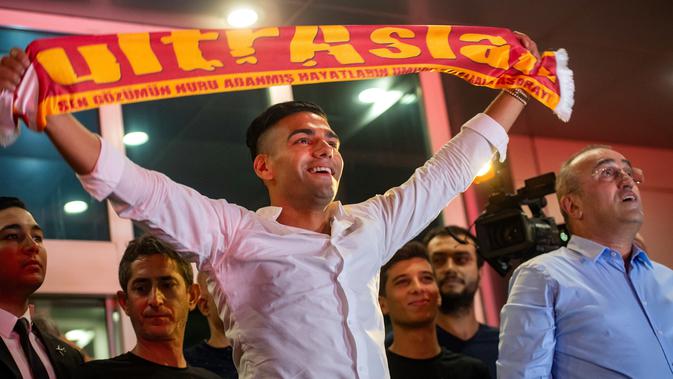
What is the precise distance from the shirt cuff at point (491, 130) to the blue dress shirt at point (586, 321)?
40 cm

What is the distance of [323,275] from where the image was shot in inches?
69.0

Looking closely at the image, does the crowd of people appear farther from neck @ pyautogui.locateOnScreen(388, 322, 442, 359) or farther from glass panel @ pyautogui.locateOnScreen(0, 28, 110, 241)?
glass panel @ pyautogui.locateOnScreen(0, 28, 110, 241)

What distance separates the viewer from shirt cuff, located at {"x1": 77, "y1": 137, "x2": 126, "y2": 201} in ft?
5.03

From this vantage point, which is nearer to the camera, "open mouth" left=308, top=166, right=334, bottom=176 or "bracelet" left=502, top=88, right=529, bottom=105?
"open mouth" left=308, top=166, right=334, bottom=176

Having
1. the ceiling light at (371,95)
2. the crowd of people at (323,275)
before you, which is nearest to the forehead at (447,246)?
the crowd of people at (323,275)

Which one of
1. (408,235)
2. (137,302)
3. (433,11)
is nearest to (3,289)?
(137,302)

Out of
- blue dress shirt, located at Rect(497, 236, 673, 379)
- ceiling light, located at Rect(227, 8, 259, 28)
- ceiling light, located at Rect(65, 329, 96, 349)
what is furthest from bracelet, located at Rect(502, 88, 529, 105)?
ceiling light, located at Rect(227, 8, 259, 28)

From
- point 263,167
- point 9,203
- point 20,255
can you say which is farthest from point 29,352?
point 263,167

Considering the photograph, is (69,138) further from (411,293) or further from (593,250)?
(411,293)

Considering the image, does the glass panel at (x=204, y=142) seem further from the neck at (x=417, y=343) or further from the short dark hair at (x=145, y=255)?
the short dark hair at (x=145, y=255)

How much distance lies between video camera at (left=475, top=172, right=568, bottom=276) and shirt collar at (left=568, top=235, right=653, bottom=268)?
306 mm

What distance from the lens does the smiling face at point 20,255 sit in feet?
7.89

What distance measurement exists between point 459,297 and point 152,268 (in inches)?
51.9

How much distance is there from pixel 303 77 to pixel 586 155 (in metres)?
1.04
